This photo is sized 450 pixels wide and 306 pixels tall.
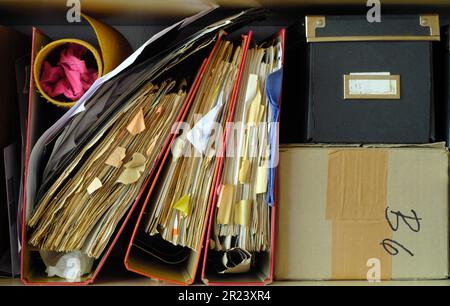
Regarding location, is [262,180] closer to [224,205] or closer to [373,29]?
[224,205]

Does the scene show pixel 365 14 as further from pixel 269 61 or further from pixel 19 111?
pixel 19 111

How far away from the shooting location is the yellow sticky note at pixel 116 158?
36.9 inches

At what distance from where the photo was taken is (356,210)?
0.95 m

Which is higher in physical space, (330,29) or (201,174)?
(330,29)

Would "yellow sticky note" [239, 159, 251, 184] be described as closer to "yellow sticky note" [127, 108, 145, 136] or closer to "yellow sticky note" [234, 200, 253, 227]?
"yellow sticky note" [234, 200, 253, 227]

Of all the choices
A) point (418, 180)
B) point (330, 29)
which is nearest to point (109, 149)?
point (330, 29)

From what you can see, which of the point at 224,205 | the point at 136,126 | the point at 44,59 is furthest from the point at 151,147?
the point at 44,59

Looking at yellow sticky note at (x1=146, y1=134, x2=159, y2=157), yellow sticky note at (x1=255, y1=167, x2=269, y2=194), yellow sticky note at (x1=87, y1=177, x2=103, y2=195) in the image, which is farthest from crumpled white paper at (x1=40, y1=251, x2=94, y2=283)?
yellow sticky note at (x1=255, y1=167, x2=269, y2=194)

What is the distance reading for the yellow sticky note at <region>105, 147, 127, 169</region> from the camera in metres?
0.94

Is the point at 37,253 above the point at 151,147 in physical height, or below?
below

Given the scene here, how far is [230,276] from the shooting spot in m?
0.98

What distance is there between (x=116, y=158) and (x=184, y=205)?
0.49 feet

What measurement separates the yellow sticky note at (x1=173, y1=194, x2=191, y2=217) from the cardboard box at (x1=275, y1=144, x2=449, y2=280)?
0.55 feet
